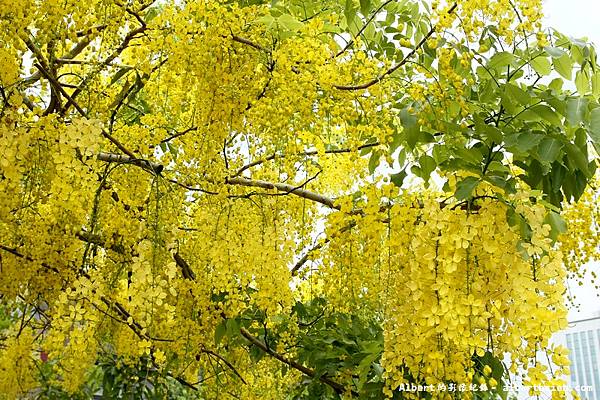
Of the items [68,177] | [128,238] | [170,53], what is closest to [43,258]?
[128,238]

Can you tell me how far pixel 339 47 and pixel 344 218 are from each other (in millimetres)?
592

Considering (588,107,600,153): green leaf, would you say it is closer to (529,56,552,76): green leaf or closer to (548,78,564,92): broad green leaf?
(529,56,552,76): green leaf

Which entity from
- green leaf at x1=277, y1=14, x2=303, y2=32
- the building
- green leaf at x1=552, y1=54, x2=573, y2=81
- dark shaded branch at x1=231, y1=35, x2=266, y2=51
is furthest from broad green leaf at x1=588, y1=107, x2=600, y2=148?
the building

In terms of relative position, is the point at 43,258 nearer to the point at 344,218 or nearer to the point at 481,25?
the point at 344,218

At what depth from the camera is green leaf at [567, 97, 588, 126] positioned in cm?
145

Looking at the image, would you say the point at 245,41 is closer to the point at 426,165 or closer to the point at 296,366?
the point at 426,165

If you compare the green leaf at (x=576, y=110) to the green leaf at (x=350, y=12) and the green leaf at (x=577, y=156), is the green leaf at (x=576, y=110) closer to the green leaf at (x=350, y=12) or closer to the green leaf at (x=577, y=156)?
the green leaf at (x=577, y=156)

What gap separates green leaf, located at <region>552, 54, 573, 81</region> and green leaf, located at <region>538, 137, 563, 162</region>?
153 millimetres

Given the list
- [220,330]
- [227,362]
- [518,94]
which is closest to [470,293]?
[518,94]

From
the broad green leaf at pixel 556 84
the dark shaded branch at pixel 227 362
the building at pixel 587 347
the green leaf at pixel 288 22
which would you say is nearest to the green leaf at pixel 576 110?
the broad green leaf at pixel 556 84

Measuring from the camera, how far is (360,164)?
2.10 metres

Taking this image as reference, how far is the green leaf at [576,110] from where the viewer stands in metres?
1.45

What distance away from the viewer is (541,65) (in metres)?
1.58

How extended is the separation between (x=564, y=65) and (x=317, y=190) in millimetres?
1519
